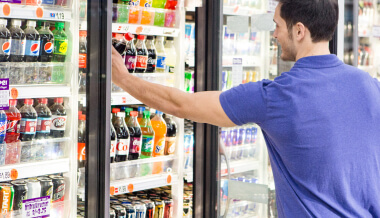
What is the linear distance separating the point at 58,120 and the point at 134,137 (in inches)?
20.9

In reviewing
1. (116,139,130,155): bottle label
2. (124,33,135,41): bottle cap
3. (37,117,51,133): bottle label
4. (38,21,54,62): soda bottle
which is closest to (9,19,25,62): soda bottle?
(38,21,54,62): soda bottle

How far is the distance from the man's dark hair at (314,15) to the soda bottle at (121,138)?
1351 millimetres

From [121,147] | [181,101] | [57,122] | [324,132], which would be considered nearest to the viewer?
[324,132]

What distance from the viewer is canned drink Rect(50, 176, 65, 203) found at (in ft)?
8.18

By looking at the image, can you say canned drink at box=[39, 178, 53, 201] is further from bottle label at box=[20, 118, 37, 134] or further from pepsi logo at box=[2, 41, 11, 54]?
pepsi logo at box=[2, 41, 11, 54]

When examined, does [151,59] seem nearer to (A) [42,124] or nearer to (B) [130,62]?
(B) [130,62]

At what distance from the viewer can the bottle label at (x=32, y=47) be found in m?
2.40

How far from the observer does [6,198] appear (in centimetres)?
230

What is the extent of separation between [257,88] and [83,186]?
1.22m

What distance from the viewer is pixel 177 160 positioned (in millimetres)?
3076

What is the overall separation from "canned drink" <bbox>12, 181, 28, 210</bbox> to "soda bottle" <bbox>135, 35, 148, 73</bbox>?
976mm

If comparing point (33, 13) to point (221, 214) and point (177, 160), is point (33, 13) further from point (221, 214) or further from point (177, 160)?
point (221, 214)

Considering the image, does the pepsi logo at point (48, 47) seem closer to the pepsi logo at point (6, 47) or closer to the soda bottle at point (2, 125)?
the pepsi logo at point (6, 47)

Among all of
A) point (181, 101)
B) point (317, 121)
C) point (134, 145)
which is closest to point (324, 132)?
point (317, 121)
